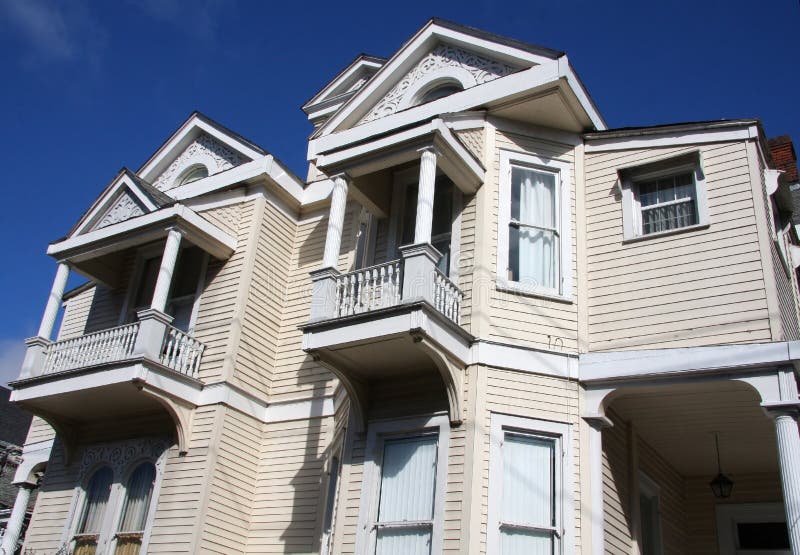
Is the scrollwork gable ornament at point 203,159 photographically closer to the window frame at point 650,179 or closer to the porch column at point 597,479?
the window frame at point 650,179

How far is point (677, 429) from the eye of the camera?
13023mm

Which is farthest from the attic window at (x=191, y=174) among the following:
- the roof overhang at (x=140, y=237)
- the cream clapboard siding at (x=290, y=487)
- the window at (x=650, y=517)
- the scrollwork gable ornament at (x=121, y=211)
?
the window at (x=650, y=517)

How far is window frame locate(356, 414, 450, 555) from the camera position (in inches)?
421

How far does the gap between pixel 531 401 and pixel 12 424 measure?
24367 millimetres

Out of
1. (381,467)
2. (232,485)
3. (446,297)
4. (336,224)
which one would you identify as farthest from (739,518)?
(232,485)

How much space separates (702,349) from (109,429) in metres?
10.3

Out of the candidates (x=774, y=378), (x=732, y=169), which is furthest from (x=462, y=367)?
(x=732, y=169)

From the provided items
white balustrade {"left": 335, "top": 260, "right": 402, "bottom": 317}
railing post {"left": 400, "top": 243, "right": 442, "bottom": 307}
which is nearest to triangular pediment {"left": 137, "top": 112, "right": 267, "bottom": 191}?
white balustrade {"left": 335, "top": 260, "right": 402, "bottom": 317}

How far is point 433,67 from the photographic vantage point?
15047 millimetres

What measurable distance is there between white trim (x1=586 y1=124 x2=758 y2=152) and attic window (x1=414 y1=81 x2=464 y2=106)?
2.57 meters

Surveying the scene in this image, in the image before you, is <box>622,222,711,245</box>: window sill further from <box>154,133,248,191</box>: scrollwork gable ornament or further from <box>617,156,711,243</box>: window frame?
<box>154,133,248,191</box>: scrollwork gable ornament

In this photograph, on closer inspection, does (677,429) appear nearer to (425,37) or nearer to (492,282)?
(492,282)

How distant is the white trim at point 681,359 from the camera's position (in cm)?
1059

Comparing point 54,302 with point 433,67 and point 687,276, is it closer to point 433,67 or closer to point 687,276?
point 433,67
